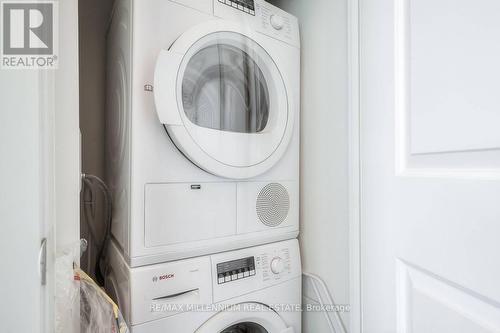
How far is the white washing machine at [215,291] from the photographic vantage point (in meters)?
0.77

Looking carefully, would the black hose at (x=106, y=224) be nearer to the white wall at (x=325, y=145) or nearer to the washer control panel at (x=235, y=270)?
the washer control panel at (x=235, y=270)

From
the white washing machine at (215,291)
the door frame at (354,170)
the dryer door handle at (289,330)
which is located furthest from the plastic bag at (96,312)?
the door frame at (354,170)

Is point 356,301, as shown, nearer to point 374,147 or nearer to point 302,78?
point 374,147

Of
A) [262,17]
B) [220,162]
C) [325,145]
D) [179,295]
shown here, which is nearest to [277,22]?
[262,17]

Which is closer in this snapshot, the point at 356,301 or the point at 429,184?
the point at 429,184

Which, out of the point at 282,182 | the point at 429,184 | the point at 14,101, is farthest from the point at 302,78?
the point at 14,101

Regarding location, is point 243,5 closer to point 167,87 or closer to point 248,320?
point 167,87

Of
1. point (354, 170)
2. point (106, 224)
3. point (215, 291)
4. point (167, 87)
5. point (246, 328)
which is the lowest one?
point (246, 328)

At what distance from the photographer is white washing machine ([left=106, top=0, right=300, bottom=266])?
0.79 m

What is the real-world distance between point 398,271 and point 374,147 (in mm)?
381

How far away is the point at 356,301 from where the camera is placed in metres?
0.90

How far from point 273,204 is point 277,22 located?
79 cm

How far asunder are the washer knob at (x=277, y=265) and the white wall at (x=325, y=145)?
19 cm

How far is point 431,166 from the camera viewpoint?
0.61 metres
